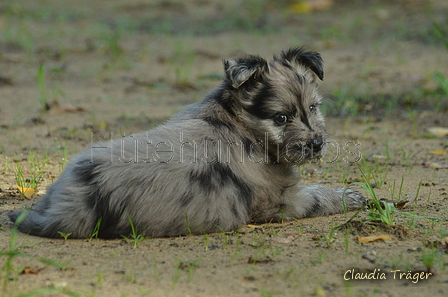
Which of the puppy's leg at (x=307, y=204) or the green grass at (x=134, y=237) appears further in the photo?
the puppy's leg at (x=307, y=204)

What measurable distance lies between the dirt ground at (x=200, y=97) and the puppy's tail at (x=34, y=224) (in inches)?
2.2

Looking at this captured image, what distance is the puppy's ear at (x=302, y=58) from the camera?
523 centimetres

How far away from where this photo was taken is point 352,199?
504 centimetres

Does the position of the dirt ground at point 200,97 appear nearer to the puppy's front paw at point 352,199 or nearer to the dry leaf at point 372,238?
the dry leaf at point 372,238

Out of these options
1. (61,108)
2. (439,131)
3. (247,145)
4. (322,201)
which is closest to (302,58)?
(247,145)

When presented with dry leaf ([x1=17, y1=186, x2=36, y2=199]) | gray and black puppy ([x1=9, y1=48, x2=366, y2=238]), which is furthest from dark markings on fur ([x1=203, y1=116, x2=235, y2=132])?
dry leaf ([x1=17, y1=186, x2=36, y2=199])

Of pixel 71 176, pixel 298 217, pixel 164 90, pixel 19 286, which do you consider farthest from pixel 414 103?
pixel 19 286

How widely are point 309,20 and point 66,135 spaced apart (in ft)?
29.3

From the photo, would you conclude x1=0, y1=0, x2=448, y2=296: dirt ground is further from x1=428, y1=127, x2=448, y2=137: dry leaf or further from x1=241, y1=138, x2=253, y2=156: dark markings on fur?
x1=241, y1=138, x2=253, y2=156: dark markings on fur

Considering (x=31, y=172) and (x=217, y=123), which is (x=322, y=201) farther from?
(x=31, y=172)

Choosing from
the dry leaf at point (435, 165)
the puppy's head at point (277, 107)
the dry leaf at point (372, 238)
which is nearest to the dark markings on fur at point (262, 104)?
Result: the puppy's head at point (277, 107)

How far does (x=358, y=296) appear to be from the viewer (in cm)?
322

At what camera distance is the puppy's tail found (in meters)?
4.24

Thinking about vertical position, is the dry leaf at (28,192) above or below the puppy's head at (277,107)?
below
